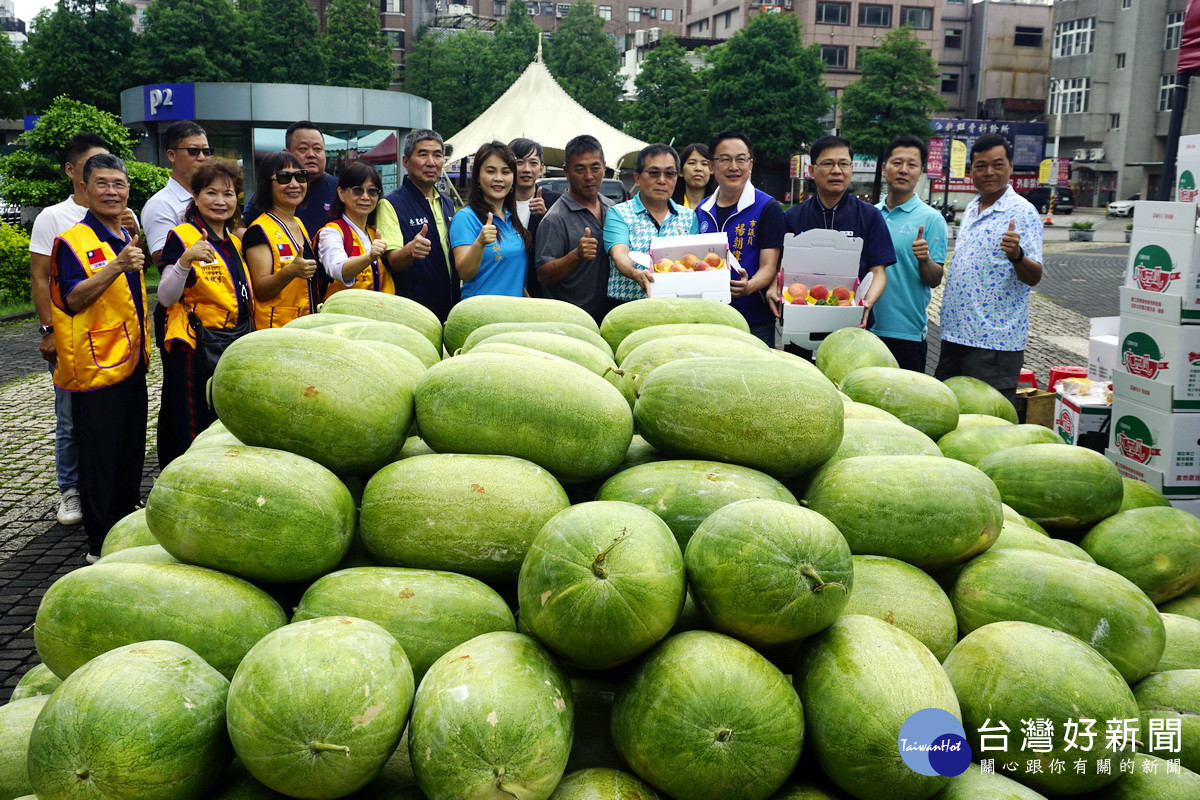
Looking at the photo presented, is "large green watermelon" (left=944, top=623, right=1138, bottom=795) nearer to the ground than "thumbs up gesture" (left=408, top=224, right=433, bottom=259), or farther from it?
nearer to the ground

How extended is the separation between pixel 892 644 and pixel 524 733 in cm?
86

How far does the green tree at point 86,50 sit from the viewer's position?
41531mm

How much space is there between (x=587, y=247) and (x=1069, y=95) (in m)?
73.9

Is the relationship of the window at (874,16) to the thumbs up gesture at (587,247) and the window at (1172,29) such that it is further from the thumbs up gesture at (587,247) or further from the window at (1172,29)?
the thumbs up gesture at (587,247)

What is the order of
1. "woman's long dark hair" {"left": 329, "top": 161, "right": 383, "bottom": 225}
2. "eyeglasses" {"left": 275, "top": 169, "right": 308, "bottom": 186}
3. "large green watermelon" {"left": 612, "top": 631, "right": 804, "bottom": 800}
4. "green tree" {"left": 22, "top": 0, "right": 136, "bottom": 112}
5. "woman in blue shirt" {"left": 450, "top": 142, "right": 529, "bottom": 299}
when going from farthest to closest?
1. "green tree" {"left": 22, "top": 0, "right": 136, "bottom": 112}
2. "woman's long dark hair" {"left": 329, "top": 161, "right": 383, "bottom": 225}
3. "woman in blue shirt" {"left": 450, "top": 142, "right": 529, "bottom": 299}
4. "eyeglasses" {"left": 275, "top": 169, "right": 308, "bottom": 186}
5. "large green watermelon" {"left": 612, "top": 631, "right": 804, "bottom": 800}

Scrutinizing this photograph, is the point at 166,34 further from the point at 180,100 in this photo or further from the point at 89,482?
the point at 89,482

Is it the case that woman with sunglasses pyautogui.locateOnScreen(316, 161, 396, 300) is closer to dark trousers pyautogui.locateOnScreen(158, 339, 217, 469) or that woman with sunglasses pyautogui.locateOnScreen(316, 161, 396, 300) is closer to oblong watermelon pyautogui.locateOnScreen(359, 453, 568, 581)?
dark trousers pyautogui.locateOnScreen(158, 339, 217, 469)

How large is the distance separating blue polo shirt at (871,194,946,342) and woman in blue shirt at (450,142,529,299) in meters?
2.59

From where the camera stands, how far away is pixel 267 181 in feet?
17.7

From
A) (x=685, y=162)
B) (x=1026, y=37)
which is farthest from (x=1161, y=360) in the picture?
(x=1026, y=37)

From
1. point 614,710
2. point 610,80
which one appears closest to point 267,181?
point 614,710

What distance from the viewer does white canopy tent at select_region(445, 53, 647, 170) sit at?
23.9 meters

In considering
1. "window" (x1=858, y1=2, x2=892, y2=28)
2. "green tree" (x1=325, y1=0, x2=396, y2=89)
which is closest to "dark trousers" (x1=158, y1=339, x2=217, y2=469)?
"green tree" (x1=325, y1=0, x2=396, y2=89)

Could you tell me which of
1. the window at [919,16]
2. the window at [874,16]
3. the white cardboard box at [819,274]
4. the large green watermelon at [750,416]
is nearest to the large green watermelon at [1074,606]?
the large green watermelon at [750,416]
